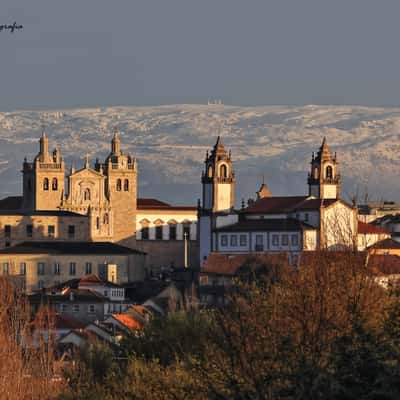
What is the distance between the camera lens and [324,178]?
15400 centimetres

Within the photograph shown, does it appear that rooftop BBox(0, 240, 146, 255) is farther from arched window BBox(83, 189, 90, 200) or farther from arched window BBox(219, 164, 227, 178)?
arched window BBox(83, 189, 90, 200)

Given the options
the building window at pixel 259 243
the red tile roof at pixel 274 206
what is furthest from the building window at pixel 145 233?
the building window at pixel 259 243

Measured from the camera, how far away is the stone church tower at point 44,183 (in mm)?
170375

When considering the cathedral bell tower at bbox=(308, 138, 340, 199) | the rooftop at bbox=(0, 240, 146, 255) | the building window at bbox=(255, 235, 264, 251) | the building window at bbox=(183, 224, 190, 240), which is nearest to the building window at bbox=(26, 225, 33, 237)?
the rooftop at bbox=(0, 240, 146, 255)

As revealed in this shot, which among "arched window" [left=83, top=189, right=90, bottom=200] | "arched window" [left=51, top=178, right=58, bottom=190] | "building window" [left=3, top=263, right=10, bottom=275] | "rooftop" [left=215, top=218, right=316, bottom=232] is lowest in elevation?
"building window" [left=3, top=263, right=10, bottom=275]

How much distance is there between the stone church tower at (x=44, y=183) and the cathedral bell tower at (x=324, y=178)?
79.7ft

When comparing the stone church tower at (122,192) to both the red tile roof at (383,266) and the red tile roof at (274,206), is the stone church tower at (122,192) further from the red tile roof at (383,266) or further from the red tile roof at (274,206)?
the red tile roof at (383,266)

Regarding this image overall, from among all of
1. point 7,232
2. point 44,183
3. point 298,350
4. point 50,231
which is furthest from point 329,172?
point 298,350

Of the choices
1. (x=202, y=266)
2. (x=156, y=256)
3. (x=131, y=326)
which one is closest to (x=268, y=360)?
(x=131, y=326)

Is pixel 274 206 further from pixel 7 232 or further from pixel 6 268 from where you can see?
pixel 7 232

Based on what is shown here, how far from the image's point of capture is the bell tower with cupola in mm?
146375

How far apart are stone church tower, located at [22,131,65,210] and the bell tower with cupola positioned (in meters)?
21.0

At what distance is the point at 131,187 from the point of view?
174m

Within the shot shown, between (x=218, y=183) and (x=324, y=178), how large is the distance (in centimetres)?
899
